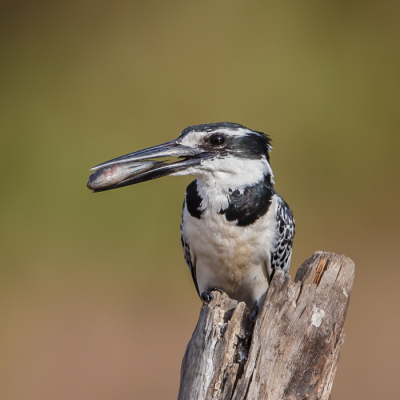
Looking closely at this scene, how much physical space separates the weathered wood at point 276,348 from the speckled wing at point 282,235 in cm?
85

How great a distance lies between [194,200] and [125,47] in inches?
166

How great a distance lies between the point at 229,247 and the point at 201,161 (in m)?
0.54

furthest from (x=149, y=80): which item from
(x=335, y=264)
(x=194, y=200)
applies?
(x=335, y=264)

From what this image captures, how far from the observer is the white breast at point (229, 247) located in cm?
270

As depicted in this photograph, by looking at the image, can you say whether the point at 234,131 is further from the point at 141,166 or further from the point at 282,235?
the point at 282,235

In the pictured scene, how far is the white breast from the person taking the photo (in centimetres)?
270

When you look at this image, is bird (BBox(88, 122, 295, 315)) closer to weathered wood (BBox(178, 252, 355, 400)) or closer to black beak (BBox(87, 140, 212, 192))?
black beak (BBox(87, 140, 212, 192))

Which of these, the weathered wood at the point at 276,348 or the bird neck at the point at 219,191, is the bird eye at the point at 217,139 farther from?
the weathered wood at the point at 276,348

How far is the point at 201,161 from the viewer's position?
2.52m

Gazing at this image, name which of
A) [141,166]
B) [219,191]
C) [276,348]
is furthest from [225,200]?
[276,348]

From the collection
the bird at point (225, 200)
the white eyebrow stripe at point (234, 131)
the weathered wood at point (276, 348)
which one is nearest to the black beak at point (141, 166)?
the bird at point (225, 200)

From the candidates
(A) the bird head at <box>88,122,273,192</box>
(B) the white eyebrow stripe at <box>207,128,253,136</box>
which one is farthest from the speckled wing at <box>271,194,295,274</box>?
(B) the white eyebrow stripe at <box>207,128,253,136</box>

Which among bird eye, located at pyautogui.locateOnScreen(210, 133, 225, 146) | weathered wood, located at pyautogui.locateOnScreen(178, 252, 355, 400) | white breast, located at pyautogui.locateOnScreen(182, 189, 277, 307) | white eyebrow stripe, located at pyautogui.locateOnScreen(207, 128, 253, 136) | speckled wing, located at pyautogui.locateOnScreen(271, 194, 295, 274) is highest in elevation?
white eyebrow stripe, located at pyautogui.locateOnScreen(207, 128, 253, 136)

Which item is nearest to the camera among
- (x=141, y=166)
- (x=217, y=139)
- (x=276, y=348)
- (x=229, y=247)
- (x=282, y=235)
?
(x=276, y=348)
